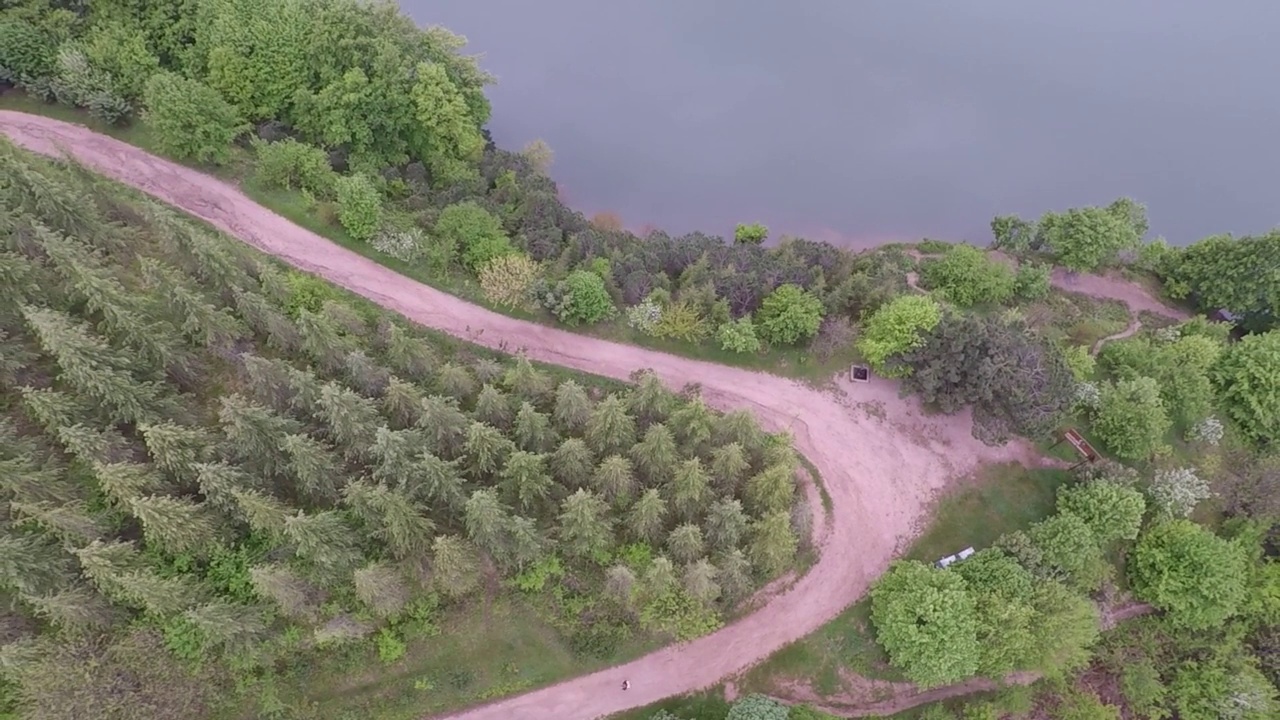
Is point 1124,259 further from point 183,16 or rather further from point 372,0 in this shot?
point 183,16

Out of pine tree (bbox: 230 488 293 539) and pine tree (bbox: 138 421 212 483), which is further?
pine tree (bbox: 138 421 212 483)

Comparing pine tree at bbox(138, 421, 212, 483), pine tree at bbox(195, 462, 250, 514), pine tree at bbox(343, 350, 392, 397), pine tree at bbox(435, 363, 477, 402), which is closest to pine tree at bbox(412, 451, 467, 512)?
pine tree at bbox(435, 363, 477, 402)

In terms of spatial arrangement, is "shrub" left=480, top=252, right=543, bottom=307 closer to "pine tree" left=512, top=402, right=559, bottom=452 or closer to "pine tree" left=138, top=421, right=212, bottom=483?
"pine tree" left=512, top=402, right=559, bottom=452

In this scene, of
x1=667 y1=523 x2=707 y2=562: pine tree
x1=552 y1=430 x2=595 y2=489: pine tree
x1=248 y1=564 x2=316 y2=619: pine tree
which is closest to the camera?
x1=248 y1=564 x2=316 y2=619: pine tree

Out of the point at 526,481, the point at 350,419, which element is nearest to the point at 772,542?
the point at 526,481

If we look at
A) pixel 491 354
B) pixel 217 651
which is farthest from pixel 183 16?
pixel 217 651

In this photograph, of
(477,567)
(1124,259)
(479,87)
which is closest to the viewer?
(477,567)

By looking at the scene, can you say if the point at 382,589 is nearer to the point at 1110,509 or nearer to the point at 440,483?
the point at 440,483
